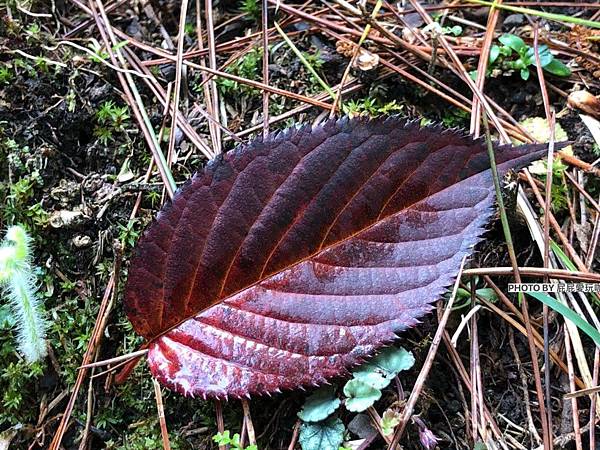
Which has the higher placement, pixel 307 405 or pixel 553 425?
pixel 307 405

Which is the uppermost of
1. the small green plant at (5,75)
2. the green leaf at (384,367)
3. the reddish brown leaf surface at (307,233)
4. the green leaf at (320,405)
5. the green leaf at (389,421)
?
the small green plant at (5,75)

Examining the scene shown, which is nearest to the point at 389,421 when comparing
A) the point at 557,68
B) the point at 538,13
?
the point at 557,68

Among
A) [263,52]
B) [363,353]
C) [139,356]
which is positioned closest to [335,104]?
[263,52]

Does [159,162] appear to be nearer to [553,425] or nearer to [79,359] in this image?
[79,359]

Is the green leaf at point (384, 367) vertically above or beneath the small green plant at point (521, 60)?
beneath

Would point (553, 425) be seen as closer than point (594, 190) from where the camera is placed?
Yes

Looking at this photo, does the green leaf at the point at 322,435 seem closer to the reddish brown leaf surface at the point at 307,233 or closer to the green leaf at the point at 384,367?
the green leaf at the point at 384,367

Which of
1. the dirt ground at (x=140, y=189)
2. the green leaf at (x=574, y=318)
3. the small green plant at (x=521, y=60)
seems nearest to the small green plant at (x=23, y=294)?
the dirt ground at (x=140, y=189)

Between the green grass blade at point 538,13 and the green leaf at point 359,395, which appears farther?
the green grass blade at point 538,13
